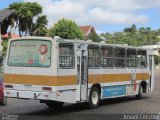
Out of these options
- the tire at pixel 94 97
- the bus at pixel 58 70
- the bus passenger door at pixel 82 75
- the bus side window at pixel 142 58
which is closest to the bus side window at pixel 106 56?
the bus at pixel 58 70

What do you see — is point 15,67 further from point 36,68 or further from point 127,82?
point 127,82

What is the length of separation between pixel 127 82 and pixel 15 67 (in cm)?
665

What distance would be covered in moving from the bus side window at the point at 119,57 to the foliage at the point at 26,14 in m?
39.6

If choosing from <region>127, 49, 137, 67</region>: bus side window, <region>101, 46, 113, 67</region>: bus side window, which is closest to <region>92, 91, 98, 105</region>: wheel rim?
<region>101, 46, 113, 67</region>: bus side window

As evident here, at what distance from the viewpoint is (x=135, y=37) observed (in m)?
121

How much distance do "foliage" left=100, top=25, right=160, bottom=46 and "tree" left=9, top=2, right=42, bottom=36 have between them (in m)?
39.9

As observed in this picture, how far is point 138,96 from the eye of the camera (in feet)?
78.7

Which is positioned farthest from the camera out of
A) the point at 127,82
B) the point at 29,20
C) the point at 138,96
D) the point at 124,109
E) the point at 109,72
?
the point at 29,20

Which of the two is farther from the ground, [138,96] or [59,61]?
[59,61]

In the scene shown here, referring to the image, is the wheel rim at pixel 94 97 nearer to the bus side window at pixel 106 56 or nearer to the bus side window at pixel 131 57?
the bus side window at pixel 106 56

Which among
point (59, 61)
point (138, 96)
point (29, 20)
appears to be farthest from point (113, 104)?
point (29, 20)

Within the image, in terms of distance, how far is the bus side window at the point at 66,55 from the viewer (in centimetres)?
1734

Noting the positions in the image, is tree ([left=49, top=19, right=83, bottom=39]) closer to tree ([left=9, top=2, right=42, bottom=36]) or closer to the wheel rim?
tree ([left=9, top=2, right=42, bottom=36])

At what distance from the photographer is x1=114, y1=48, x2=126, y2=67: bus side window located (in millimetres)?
21469
